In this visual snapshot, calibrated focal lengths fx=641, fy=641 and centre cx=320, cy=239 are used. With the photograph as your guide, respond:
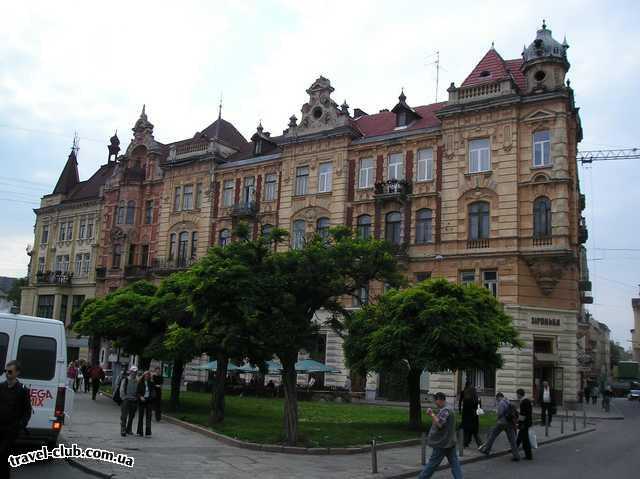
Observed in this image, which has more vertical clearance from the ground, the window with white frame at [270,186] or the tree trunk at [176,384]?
the window with white frame at [270,186]

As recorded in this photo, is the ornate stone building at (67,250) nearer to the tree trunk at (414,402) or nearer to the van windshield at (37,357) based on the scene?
the tree trunk at (414,402)

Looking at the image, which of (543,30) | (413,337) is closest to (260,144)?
(543,30)

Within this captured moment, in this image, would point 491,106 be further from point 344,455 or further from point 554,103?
point 344,455

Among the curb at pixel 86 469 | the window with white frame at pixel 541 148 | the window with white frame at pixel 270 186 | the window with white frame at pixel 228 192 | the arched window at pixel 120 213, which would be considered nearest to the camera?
the curb at pixel 86 469

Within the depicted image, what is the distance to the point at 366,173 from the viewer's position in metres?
39.4

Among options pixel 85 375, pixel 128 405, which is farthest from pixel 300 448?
pixel 85 375

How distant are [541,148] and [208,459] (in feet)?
85.5

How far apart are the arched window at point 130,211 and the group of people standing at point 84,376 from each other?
56.6 ft

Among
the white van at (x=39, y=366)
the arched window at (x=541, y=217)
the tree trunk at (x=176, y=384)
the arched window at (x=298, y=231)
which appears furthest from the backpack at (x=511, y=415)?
the arched window at (x=298, y=231)

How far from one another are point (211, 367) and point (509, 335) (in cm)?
1904

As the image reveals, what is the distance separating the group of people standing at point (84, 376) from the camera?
27.9 metres

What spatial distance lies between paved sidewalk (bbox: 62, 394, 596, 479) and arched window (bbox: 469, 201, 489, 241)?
56.4 ft

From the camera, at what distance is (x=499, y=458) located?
657 inches

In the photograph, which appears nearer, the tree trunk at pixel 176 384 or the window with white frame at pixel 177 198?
the tree trunk at pixel 176 384
